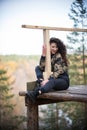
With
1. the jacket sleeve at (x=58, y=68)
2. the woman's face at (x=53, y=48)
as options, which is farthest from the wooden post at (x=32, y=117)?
the woman's face at (x=53, y=48)

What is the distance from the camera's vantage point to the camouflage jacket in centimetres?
367

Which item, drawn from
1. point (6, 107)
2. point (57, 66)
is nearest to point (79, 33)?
point (6, 107)

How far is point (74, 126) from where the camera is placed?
27.2 ft

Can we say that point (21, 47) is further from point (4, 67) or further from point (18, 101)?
point (18, 101)

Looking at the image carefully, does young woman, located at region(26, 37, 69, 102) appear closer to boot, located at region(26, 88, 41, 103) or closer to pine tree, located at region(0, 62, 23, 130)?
boot, located at region(26, 88, 41, 103)

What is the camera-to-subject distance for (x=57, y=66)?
370 centimetres

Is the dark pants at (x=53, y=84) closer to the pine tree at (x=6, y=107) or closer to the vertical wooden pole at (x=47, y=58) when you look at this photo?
the vertical wooden pole at (x=47, y=58)

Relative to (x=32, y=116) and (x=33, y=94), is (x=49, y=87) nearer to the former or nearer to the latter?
(x=33, y=94)

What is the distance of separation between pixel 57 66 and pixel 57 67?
0.01 m

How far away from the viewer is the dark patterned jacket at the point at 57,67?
12.1ft

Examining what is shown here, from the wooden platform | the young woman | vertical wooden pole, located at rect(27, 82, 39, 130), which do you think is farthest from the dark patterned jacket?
vertical wooden pole, located at rect(27, 82, 39, 130)

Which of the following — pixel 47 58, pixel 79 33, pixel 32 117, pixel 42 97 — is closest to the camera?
pixel 42 97

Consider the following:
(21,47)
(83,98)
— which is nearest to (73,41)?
(21,47)

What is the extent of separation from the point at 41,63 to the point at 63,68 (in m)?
0.28
